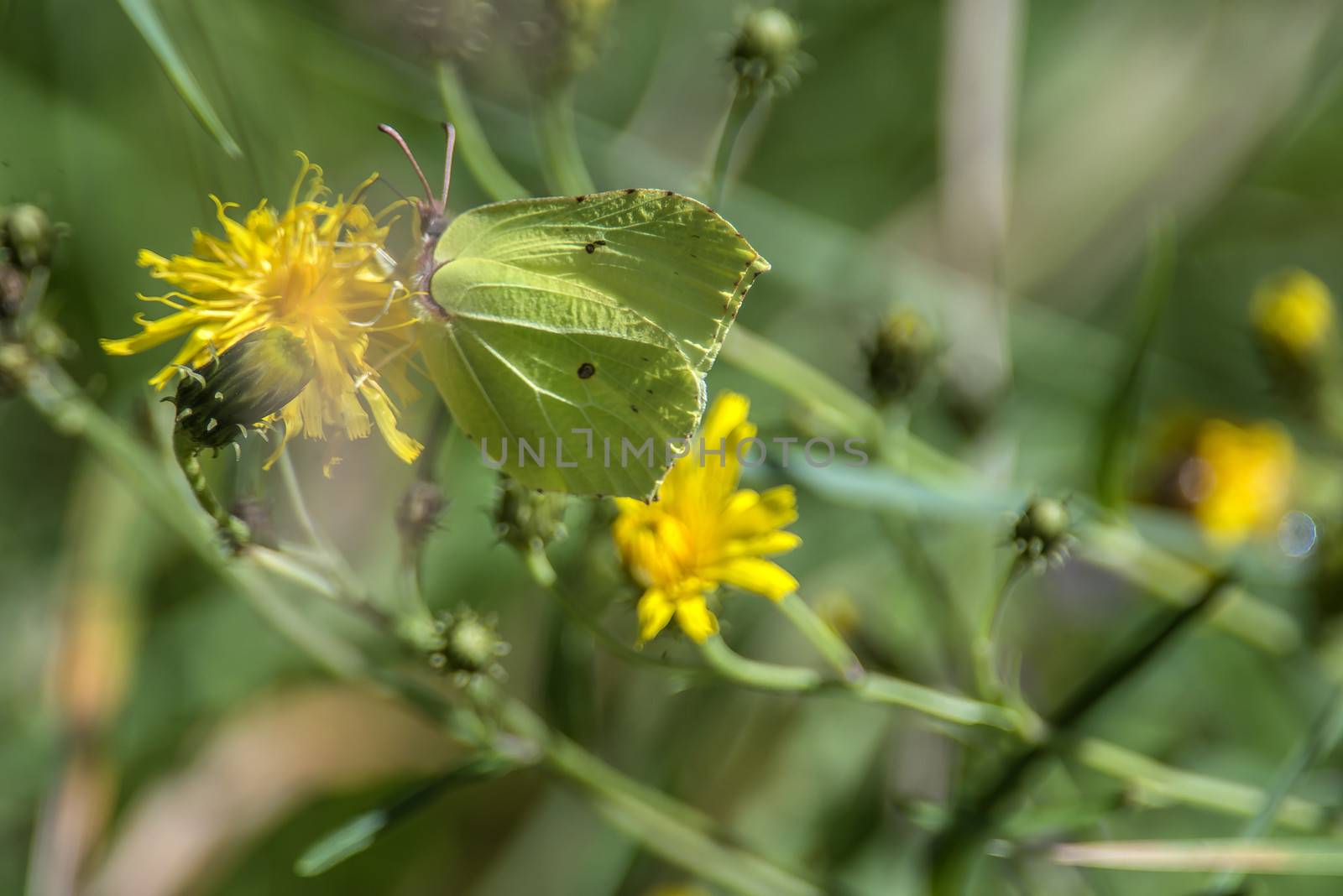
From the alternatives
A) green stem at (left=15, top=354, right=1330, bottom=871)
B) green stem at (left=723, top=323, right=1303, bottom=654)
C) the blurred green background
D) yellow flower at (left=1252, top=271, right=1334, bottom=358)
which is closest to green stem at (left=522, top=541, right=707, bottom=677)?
green stem at (left=15, top=354, right=1330, bottom=871)

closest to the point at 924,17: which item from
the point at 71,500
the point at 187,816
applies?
the point at 71,500

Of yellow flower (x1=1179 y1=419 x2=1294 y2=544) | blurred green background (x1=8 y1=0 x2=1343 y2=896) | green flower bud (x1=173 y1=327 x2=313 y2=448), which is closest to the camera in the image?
green flower bud (x1=173 y1=327 x2=313 y2=448)

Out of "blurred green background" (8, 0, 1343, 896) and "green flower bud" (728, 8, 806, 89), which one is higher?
"green flower bud" (728, 8, 806, 89)

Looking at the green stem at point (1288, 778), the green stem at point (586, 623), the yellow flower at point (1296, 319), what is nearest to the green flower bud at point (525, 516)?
the green stem at point (586, 623)

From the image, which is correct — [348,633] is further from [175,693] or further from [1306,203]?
[1306,203]

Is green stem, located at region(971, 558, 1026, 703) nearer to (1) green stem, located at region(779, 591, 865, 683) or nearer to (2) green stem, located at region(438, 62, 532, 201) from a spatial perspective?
(1) green stem, located at region(779, 591, 865, 683)

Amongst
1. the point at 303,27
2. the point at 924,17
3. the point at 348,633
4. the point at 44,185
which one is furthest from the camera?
the point at 924,17
